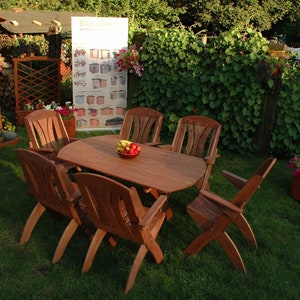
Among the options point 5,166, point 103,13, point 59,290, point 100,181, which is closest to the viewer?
point 100,181

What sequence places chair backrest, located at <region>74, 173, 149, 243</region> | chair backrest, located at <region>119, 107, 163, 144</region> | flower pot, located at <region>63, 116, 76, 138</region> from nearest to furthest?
chair backrest, located at <region>74, 173, 149, 243</region>, chair backrest, located at <region>119, 107, 163, 144</region>, flower pot, located at <region>63, 116, 76, 138</region>

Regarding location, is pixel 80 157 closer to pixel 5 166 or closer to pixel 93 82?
pixel 5 166

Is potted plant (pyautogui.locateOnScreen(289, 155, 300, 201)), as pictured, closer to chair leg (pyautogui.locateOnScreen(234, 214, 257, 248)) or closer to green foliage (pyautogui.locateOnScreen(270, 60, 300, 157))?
green foliage (pyautogui.locateOnScreen(270, 60, 300, 157))

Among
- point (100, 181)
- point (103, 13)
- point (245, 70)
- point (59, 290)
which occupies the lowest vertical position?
point (59, 290)

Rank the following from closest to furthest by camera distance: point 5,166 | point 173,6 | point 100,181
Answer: point 100,181 < point 5,166 < point 173,6

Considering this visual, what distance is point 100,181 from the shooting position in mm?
2727

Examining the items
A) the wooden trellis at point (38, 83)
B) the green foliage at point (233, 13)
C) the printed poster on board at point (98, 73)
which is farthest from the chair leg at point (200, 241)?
the green foliage at point (233, 13)

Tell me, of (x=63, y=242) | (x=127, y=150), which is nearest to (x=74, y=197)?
(x=63, y=242)

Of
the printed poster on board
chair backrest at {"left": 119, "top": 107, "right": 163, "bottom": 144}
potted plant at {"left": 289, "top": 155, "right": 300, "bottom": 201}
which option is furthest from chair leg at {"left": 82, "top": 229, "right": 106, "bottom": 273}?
the printed poster on board

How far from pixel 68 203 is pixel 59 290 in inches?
29.6

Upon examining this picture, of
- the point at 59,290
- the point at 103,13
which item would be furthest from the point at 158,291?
the point at 103,13

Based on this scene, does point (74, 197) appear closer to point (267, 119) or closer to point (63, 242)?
point (63, 242)

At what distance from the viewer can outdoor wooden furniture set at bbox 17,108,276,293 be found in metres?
2.87

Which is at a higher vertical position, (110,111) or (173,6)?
(173,6)
